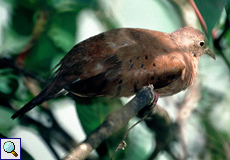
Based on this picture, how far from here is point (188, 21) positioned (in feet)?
9.53

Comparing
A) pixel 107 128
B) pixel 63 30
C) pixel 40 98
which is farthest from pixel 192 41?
pixel 107 128

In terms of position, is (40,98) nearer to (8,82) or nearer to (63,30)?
(8,82)

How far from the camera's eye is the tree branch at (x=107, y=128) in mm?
1070

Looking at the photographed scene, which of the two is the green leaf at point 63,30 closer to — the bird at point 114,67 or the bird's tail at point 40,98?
the bird at point 114,67

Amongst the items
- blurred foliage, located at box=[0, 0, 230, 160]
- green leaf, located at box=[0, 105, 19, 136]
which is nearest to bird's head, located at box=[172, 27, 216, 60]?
blurred foliage, located at box=[0, 0, 230, 160]

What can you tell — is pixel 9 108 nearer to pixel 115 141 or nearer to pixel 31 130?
pixel 31 130

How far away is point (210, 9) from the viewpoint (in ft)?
3.70

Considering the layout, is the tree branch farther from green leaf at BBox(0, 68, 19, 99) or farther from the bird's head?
the bird's head

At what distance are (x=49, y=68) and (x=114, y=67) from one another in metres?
0.51

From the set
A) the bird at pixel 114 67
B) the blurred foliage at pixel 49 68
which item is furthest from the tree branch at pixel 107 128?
the blurred foliage at pixel 49 68

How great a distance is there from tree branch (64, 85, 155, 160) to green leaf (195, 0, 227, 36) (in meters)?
0.53

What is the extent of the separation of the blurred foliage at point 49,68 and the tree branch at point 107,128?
526mm

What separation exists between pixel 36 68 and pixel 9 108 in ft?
1.10

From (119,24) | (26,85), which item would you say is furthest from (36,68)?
(119,24)
